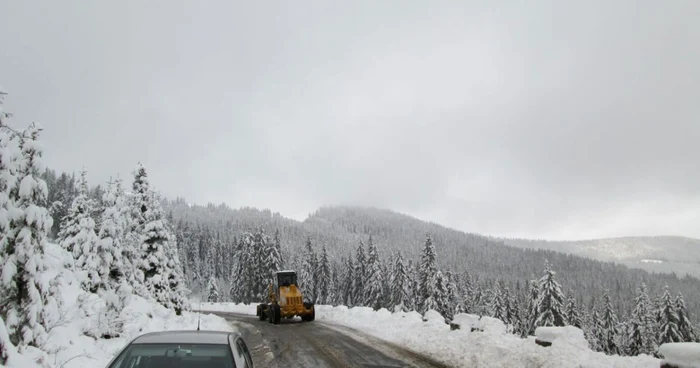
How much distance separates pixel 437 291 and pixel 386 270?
2269cm

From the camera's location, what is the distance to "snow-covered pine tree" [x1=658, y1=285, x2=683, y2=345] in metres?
42.8

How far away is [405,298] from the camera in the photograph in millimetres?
55656

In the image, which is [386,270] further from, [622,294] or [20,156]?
[622,294]

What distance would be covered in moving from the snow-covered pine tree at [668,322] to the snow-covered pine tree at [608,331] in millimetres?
14956

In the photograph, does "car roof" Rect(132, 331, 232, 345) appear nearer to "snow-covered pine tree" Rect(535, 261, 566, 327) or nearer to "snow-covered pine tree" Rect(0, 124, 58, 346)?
"snow-covered pine tree" Rect(0, 124, 58, 346)

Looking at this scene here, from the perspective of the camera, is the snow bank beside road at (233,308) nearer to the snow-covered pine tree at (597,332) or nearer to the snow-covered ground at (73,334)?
the snow-covered ground at (73,334)

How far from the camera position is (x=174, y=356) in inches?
199

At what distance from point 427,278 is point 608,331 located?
2846cm

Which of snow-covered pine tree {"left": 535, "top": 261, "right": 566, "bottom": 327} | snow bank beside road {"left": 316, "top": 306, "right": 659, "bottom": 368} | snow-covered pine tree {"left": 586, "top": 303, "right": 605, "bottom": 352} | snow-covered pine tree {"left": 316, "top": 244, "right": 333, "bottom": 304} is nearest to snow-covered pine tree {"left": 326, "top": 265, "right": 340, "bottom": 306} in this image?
snow-covered pine tree {"left": 316, "top": 244, "right": 333, "bottom": 304}

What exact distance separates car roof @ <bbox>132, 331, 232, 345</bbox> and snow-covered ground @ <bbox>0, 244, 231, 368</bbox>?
3.42 m

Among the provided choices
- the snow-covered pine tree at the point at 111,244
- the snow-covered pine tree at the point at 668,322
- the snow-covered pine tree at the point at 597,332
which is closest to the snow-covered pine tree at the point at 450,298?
the snow-covered pine tree at the point at 597,332

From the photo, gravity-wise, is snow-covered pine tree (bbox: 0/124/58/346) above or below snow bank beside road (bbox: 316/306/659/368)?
above

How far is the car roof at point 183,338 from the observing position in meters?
5.21

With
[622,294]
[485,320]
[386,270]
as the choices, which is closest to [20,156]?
[485,320]
